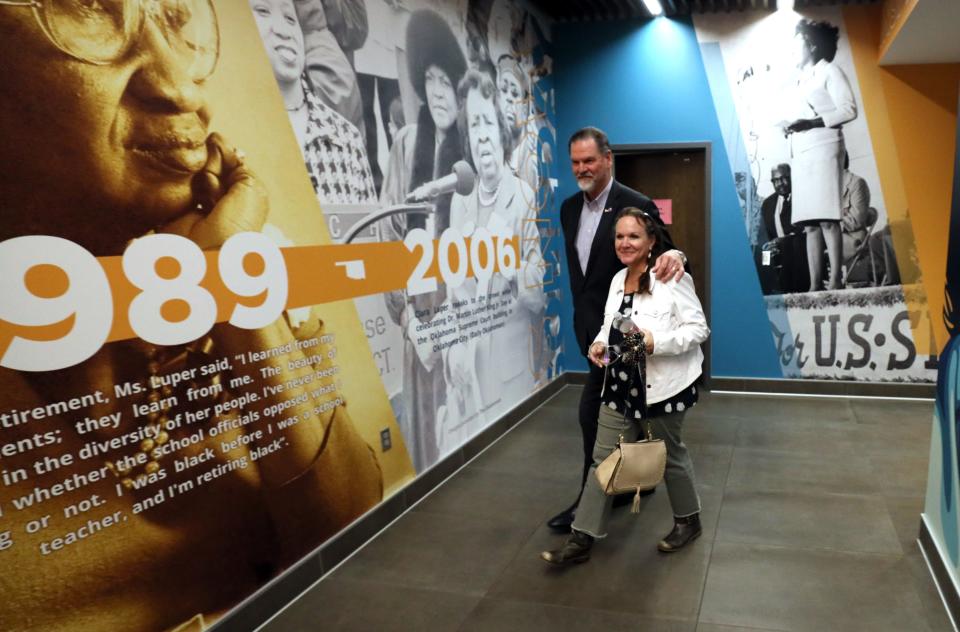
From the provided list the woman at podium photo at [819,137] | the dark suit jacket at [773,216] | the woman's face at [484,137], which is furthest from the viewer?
the dark suit jacket at [773,216]

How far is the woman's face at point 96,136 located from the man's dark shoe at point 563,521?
2.10m

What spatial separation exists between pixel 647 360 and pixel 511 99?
3.05 meters

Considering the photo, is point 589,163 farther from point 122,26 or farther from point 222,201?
point 122,26

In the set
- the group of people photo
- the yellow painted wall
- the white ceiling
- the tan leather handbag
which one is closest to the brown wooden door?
the group of people photo

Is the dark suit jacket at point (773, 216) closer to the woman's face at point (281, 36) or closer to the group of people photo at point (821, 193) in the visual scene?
the group of people photo at point (821, 193)

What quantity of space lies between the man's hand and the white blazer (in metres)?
0.03

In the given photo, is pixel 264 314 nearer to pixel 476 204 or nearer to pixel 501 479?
pixel 501 479

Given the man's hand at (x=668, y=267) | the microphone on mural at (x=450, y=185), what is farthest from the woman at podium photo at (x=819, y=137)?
the man's hand at (x=668, y=267)

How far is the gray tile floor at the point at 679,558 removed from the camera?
244 centimetres

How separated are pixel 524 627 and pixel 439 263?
2.06m

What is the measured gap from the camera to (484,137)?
4.56m

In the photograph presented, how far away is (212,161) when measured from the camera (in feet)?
7.68

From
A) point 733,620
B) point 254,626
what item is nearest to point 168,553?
point 254,626

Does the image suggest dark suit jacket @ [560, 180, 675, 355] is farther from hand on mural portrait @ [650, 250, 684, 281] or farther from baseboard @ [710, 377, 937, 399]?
baseboard @ [710, 377, 937, 399]
